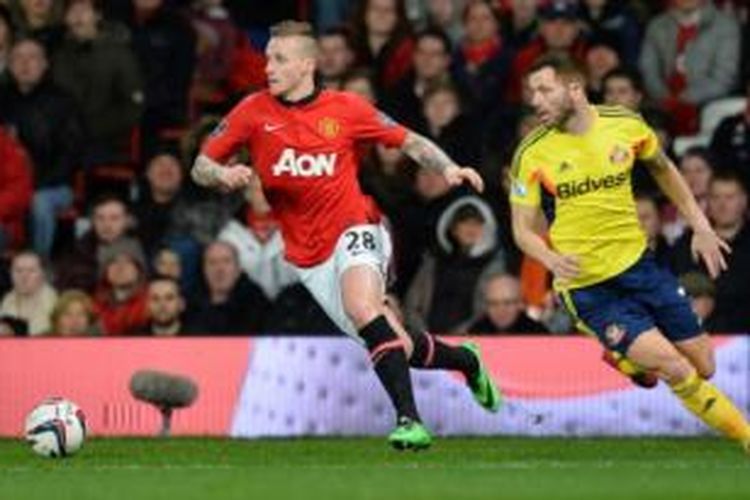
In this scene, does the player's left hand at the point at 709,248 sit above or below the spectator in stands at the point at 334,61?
below

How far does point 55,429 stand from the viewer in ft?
47.2

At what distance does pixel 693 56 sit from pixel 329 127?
6029 mm

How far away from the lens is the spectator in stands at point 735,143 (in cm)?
1956

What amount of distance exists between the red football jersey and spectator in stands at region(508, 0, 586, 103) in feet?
15.8

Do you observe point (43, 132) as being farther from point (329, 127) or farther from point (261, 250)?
point (329, 127)

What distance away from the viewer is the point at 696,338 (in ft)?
48.1

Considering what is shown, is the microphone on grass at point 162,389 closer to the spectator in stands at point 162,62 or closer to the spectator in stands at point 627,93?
the spectator in stands at point 627,93

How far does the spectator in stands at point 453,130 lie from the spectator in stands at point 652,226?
1.53m

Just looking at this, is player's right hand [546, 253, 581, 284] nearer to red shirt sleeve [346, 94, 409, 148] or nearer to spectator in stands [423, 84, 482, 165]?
→ red shirt sleeve [346, 94, 409, 148]

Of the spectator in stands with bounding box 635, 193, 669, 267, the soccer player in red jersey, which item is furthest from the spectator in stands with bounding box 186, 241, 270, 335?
the soccer player in red jersey

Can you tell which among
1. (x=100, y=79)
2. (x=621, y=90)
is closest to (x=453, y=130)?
→ (x=621, y=90)

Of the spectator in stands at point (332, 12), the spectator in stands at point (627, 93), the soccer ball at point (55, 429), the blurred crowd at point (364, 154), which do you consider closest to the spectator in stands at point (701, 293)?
the blurred crowd at point (364, 154)

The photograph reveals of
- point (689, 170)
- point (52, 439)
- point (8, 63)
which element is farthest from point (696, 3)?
point (52, 439)

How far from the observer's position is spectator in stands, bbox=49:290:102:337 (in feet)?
60.6
